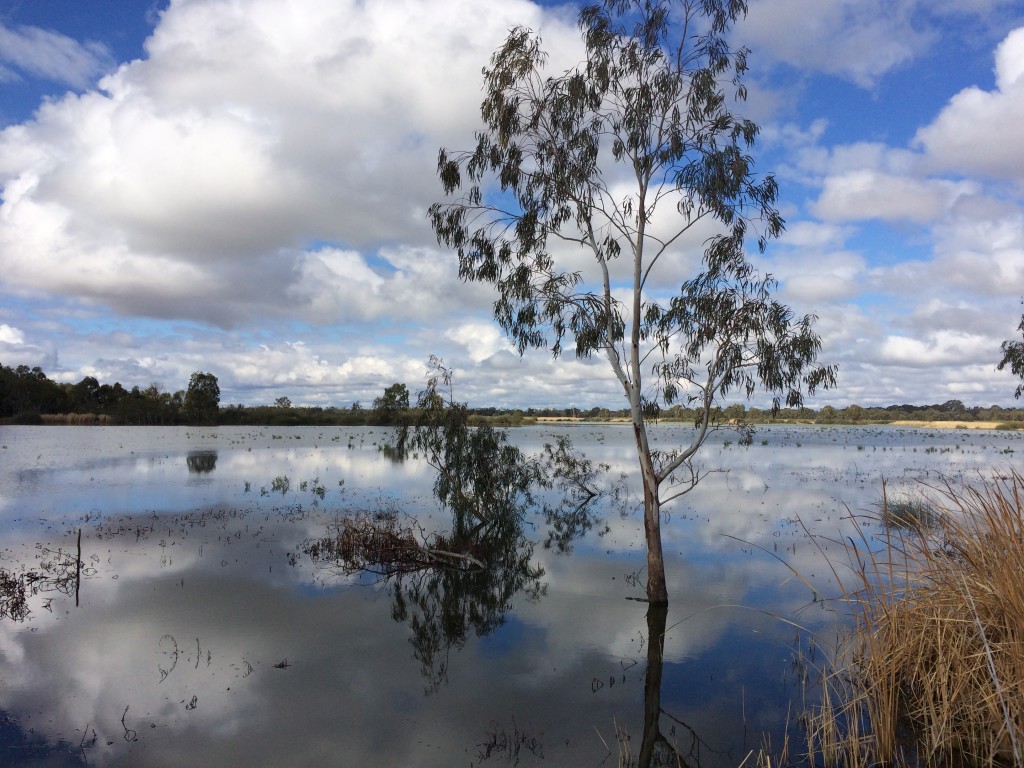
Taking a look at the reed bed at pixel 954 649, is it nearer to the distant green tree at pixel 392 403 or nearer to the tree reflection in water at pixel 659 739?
the tree reflection in water at pixel 659 739

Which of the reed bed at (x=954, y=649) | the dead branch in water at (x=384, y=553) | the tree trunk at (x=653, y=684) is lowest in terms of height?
the tree trunk at (x=653, y=684)

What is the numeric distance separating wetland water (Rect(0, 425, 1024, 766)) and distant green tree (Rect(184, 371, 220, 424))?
89.7 metres

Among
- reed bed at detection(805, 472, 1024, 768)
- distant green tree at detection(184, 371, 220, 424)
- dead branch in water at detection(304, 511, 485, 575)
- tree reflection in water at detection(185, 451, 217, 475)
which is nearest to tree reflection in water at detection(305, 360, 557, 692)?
dead branch in water at detection(304, 511, 485, 575)

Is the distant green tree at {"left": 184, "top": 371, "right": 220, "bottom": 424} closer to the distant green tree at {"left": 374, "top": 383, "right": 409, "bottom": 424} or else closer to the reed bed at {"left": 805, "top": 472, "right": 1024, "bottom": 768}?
the distant green tree at {"left": 374, "top": 383, "right": 409, "bottom": 424}

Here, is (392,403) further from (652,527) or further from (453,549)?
(652,527)

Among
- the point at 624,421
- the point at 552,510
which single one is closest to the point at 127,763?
the point at 552,510

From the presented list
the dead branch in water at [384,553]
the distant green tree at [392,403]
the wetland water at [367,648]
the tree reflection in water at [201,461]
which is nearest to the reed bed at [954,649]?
the wetland water at [367,648]

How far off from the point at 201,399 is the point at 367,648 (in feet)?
352

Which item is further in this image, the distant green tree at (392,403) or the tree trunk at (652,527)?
the distant green tree at (392,403)

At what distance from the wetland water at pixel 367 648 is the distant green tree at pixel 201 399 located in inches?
3530

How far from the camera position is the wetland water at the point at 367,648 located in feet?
24.9

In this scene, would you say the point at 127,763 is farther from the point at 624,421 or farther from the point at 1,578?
the point at 624,421

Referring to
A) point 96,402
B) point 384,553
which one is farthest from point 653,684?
point 96,402

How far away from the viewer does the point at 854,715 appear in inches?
241
